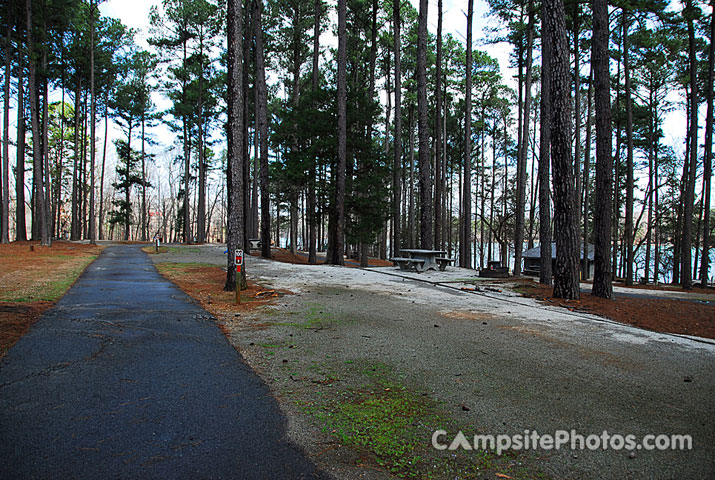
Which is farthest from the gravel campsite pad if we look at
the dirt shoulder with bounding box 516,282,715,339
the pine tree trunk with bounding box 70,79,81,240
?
the pine tree trunk with bounding box 70,79,81,240

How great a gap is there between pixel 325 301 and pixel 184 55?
31.1 meters

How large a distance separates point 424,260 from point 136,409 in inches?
501

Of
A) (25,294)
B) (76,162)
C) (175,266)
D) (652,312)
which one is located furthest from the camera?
(76,162)

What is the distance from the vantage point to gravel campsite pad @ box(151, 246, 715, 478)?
2.38 metres

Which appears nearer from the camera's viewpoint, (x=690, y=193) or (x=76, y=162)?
(x=690, y=193)

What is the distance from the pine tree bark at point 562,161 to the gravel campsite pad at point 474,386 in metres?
2.22

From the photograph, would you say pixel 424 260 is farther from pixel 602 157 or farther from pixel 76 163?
pixel 76 163

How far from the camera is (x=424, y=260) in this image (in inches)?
589

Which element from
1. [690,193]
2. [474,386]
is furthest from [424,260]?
[690,193]

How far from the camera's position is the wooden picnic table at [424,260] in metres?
14.7

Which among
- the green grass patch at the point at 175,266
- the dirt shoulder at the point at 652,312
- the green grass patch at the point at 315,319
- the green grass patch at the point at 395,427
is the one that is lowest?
the dirt shoulder at the point at 652,312

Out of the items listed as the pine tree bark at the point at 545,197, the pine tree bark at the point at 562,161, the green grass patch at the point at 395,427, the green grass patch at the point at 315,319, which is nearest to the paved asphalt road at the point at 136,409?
A: the green grass patch at the point at 395,427

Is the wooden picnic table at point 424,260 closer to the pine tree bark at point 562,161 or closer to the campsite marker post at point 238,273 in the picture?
the pine tree bark at point 562,161

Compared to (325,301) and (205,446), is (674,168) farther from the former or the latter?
(205,446)
